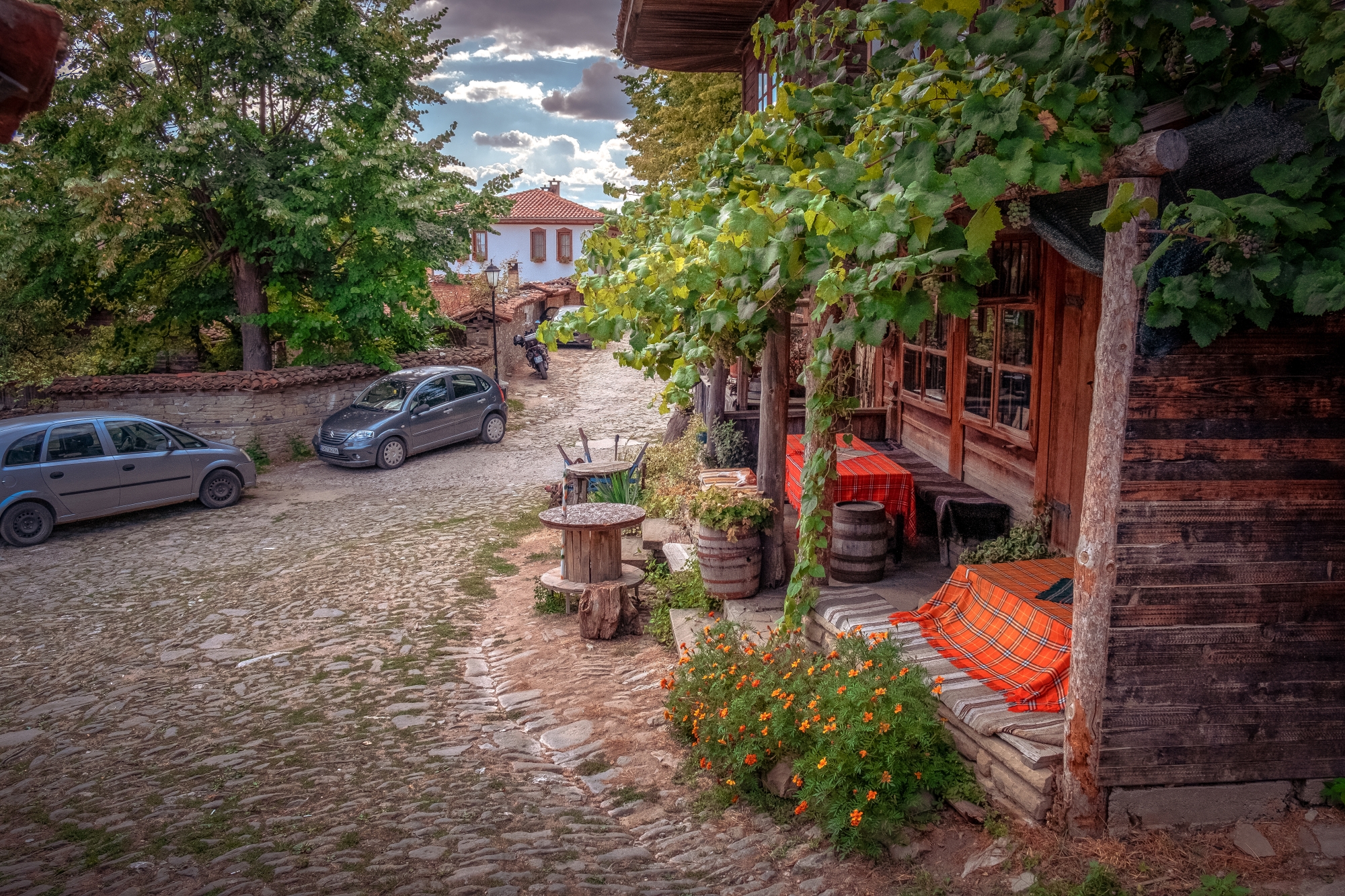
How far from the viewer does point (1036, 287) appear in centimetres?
727

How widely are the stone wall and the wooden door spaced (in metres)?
14.4

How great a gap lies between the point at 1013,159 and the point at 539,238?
52.4 metres

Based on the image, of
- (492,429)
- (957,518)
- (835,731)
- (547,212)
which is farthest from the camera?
(547,212)

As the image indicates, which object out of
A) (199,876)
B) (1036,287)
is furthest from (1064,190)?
(199,876)

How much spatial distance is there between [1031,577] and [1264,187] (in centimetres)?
309

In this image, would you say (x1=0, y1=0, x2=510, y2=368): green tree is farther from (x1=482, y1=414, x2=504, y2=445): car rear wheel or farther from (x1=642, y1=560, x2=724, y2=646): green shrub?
(x1=642, y1=560, x2=724, y2=646): green shrub

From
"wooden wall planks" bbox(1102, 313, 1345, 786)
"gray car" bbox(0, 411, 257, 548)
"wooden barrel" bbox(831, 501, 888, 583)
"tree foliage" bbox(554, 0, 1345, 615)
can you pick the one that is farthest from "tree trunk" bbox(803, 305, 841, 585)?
"gray car" bbox(0, 411, 257, 548)

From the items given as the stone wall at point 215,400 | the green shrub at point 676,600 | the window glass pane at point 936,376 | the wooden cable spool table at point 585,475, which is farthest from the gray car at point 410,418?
the window glass pane at point 936,376

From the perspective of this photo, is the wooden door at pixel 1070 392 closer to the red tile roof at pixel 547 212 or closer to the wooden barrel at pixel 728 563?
the wooden barrel at pixel 728 563

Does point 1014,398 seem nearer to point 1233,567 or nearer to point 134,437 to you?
point 1233,567

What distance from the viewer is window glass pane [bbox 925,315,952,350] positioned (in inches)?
381

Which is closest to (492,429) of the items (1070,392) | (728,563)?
(728,563)

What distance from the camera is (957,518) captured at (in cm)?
748

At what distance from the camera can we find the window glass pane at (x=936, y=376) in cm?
967
